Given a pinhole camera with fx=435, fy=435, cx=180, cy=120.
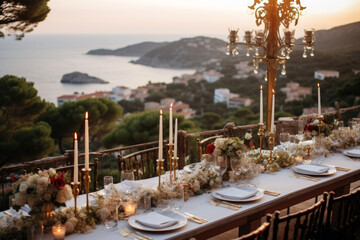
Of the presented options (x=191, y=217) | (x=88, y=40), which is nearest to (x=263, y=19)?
(x=191, y=217)

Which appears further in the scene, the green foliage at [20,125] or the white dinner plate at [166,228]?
the green foliage at [20,125]

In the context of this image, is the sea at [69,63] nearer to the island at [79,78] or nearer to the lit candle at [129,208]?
the island at [79,78]

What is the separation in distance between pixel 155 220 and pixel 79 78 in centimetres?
1393

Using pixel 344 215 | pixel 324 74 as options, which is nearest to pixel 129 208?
pixel 344 215

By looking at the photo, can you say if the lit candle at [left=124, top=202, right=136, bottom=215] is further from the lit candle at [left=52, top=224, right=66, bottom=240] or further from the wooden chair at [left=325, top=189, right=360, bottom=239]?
the wooden chair at [left=325, top=189, right=360, bottom=239]

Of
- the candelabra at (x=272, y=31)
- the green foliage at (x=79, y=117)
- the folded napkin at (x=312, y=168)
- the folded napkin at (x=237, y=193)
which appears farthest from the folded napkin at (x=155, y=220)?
the green foliage at (x=79, y=117)

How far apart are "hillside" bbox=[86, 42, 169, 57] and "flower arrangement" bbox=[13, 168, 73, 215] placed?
1377 centimetres

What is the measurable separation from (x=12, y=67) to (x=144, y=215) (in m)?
9.71

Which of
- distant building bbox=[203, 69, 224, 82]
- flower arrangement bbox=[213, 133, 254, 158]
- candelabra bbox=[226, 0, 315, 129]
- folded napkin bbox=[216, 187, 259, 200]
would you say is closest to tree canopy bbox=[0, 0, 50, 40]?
candelabra bbox=[226, 0, 315, 129]

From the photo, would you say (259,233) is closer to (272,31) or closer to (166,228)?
(166,228)

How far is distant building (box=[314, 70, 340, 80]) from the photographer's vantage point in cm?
1329

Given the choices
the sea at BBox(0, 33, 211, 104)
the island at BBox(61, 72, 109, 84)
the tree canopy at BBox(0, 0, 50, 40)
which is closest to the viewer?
the tree canopy at BBox(0, 0, 50, 40)

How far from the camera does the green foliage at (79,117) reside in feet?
36.4

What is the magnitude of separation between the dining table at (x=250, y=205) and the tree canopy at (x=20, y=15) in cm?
683
